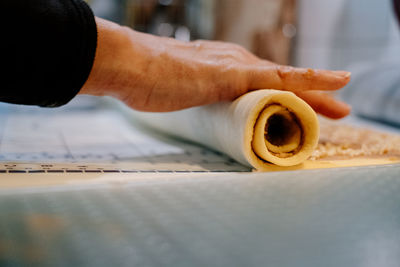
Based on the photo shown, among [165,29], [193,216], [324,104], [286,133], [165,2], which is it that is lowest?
[193,216]

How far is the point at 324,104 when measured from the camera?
69 cm

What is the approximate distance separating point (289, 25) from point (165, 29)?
669 mm

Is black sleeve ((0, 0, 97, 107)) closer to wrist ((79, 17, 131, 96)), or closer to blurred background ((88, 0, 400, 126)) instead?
wrist ((79, 17, 131, 96))

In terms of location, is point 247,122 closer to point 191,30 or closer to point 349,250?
point 349,250

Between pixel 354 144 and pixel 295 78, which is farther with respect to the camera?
pixel 354 144

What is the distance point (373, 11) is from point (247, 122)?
1.55 m

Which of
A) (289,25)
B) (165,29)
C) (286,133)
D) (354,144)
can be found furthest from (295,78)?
(165,29)

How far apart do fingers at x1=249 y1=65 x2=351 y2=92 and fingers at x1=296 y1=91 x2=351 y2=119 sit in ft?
0.18

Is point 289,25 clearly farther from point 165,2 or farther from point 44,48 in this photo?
point 44,48

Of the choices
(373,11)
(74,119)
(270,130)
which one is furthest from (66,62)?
(373,11)

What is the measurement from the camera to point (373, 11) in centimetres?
178

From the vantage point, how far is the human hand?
1.88ft

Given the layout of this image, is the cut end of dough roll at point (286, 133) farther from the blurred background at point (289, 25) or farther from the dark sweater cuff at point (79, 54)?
the blurred background at point (289, 25)

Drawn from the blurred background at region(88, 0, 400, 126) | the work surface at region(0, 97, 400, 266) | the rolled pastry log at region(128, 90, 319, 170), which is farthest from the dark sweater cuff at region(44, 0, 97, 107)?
the blurred background at region(88, 0, 400, 126)
